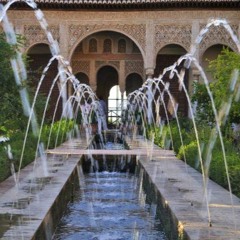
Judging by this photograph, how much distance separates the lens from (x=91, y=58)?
2281cm

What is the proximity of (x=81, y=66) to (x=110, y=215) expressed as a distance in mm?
17051

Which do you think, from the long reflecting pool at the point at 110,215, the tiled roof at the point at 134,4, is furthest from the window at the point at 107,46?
the long reflecting pool at the point at 110,215

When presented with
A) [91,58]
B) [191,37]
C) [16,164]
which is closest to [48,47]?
[91,58]

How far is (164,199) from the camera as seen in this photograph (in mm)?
5520

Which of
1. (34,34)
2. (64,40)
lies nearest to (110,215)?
(64,40)

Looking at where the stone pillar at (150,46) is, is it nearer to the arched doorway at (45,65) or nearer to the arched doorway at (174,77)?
the arched doorway at (174,77)

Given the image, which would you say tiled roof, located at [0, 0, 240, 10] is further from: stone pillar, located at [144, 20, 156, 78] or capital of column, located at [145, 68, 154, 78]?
capital of column, located at [145, 68, 154, 78]

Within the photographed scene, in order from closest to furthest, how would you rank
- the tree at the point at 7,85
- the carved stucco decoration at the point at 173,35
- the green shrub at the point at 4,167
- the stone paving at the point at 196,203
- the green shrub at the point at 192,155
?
the stone paving at the point at 196,203 < the green shrub at the point at 4,167 < the tree at the point at 7,85 < the green shrub at the point at 192,155 < the carved stucco decoration at the point at 173,35

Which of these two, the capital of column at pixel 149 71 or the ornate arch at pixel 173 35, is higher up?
the ornate arch at pixel 173 35

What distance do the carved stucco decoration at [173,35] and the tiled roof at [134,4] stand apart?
2.38 ft

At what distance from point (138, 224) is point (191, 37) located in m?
14.5

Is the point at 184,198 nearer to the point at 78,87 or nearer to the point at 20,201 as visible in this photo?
the point at 20,201

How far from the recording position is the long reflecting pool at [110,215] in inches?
207

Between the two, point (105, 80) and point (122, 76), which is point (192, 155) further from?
point (105, 80)
